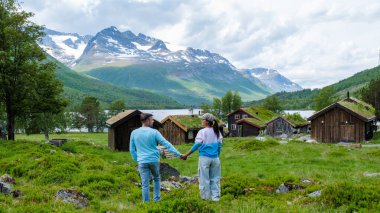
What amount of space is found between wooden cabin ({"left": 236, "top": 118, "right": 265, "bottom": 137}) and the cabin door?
3193 centimetres

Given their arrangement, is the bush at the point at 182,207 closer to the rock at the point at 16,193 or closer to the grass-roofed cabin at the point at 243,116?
the rock at the point at 16,193

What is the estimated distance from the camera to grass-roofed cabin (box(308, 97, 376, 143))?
55.0 meters

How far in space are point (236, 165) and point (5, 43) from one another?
25193 millimetres

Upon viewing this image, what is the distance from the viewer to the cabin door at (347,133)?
183 ft

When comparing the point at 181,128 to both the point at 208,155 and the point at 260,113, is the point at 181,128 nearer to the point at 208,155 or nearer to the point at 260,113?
the point at 260,113

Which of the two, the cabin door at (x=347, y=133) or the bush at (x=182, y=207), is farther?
the cabin door at (x=347, y=133)

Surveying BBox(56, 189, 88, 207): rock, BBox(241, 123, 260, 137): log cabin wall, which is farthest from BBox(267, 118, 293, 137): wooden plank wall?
BBox(56, 189, 88, 207): rock

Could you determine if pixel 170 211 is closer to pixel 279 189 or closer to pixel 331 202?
pixel 331 202

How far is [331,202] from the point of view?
10258mm

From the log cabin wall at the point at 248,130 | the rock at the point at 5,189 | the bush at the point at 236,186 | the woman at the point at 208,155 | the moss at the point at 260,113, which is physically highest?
the moss at the point at 260,113

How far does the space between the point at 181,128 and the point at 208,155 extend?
48204 mm

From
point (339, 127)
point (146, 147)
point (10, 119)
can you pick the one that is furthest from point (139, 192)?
point (339, 127)

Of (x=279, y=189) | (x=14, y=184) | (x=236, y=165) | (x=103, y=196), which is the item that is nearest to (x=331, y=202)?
(x=279, y=189)

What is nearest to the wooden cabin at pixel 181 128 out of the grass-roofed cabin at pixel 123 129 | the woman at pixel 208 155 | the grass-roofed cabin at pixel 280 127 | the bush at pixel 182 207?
the grass-roofed cabin at pixel 123 129
